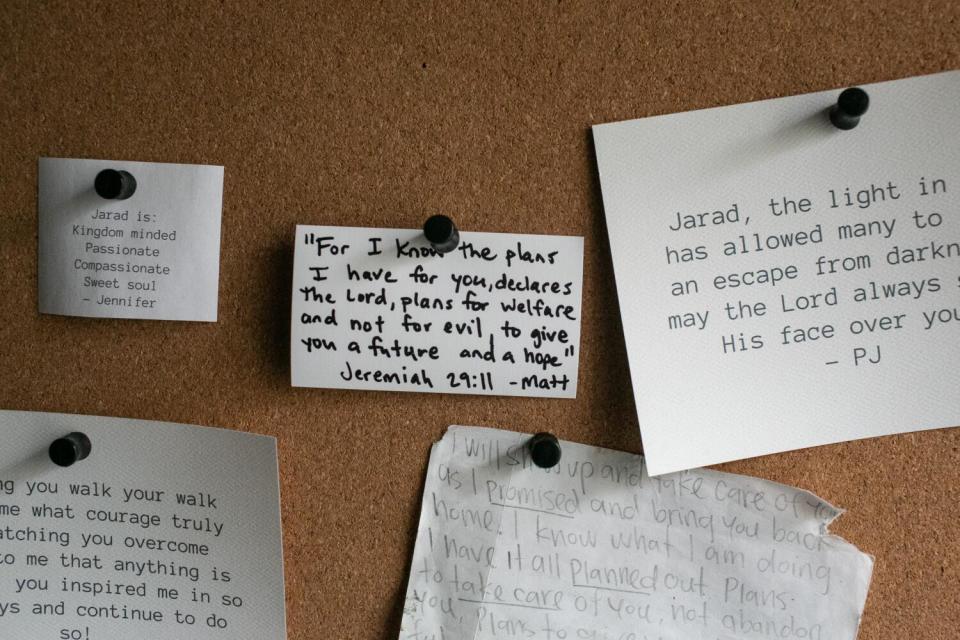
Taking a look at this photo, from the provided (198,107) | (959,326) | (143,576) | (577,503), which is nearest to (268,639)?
(143,576)

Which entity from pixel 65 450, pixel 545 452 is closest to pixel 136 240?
pixel 65 450

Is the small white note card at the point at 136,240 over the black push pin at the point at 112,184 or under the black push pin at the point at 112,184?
under

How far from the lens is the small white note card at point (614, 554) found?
496 millimetres

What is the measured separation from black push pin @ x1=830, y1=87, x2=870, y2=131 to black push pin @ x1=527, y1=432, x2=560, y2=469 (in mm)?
264

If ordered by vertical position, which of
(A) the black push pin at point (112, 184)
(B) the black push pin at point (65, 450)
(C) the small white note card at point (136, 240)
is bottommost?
(B) the black push pin at point (65, 450)

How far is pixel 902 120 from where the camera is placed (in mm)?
459

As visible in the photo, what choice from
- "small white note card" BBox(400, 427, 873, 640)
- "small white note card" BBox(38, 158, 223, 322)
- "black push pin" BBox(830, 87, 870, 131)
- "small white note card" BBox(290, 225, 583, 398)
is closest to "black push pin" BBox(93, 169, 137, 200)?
"small white note card" BBox(38, 158, 223, 322)

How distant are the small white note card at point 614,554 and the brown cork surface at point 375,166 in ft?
0.06

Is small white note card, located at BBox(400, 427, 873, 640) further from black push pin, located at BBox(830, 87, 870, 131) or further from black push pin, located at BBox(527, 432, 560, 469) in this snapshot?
black push pin, located at BBox(830, 87, 870, 131)

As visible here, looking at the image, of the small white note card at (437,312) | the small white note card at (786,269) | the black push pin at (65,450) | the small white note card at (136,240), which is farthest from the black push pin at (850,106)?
the black push pin at (65,450)

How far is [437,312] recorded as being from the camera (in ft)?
1.58

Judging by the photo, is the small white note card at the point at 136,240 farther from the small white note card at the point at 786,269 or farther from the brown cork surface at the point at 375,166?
the small white note card at the point at 786,269

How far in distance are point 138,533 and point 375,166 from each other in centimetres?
30

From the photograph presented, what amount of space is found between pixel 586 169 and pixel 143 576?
1.36 feet
